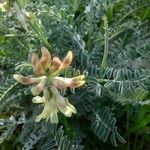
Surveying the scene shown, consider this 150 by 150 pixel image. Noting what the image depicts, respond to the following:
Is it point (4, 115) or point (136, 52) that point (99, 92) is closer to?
point (136, 52)

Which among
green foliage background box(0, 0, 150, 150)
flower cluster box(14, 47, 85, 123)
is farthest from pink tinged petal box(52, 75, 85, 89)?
green foliage background box(0, 0, 150, 150)

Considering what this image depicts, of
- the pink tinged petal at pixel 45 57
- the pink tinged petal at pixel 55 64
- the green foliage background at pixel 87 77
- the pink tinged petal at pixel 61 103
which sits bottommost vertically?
the green foliage background at pixel 87 77

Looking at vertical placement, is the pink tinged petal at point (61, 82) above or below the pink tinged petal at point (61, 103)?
above

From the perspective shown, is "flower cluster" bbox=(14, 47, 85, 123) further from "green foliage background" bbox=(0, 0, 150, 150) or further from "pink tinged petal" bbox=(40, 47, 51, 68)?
"green foliage background" bbox=(0, 0, 150, 150)

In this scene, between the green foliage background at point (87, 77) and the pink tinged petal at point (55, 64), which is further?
the green foliage background at point (87, 77)

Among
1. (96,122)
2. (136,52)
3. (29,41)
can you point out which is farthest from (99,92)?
(29,41)

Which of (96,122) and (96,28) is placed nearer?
(96,122)

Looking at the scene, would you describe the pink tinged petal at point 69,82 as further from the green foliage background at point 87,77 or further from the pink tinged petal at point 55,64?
the green foliage background at point 87,77

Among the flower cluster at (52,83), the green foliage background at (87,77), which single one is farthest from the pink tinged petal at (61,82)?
the green foliage background at (87,77)
